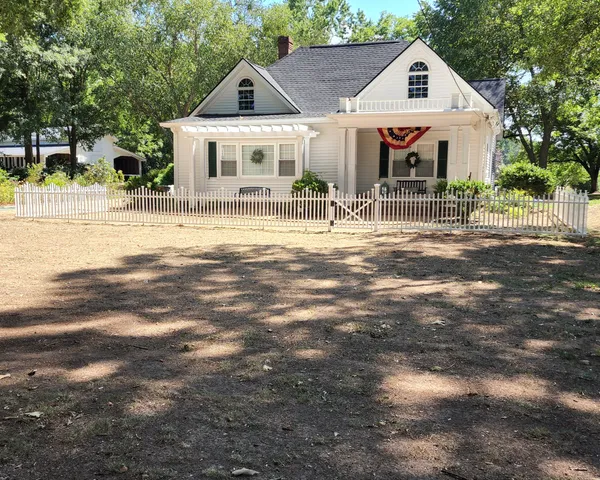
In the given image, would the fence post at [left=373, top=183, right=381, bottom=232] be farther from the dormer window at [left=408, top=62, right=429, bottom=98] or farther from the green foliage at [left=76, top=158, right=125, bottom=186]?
the green foliage at [left=76, top=158, right=125, bottom=186]

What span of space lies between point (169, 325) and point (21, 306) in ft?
7.11

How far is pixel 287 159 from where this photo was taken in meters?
23.2

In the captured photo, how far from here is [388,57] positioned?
1017 inches

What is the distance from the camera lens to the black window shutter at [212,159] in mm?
23703

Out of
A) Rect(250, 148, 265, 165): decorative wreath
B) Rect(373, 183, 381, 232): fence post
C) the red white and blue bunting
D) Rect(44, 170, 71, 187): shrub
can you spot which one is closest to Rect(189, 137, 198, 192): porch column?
Rect(250, 148, 265, 165): decorative wreath

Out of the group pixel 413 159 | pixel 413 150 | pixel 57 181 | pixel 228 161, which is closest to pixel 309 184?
pixel 228 161

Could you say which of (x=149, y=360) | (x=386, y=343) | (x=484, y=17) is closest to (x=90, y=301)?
(x=149, y=360)

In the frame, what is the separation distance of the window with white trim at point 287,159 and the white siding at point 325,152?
2.59 ft

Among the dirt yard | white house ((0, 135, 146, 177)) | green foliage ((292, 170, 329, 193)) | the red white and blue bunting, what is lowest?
the dirt yard

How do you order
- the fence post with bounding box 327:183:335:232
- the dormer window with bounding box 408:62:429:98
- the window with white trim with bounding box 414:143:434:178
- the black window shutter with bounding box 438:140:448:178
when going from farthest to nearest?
the window with white trim with bounding box 414:143:434:178 < the black window shutter with bounding box 438:140:448:178 < the dormer window with bounding box 408:62:429:98 < the fence post with bounding box 327:183:335:232

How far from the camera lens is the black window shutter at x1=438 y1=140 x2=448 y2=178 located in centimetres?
2272

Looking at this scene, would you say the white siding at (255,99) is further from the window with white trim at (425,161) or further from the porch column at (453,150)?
the porch column at (453,150)

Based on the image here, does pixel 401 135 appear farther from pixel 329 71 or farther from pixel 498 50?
pixel 498 50

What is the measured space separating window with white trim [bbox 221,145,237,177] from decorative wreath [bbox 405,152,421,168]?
24.6ft
